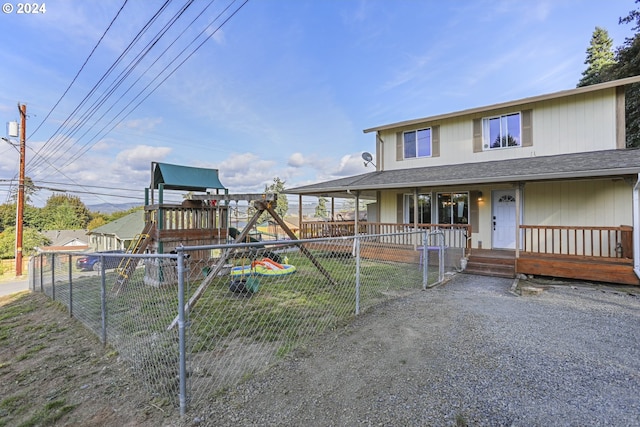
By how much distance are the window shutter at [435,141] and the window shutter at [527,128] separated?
280cm

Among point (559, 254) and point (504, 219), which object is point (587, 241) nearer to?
point (559, 254)

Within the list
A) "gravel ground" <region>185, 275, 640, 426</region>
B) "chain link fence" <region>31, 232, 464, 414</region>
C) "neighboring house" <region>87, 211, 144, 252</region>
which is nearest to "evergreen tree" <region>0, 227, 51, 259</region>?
"neighboring house" <region>87, 211, 144, 252</region>

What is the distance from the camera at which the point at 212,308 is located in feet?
18.3

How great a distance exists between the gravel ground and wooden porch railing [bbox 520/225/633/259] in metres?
3.24

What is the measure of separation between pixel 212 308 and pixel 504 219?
9.57m

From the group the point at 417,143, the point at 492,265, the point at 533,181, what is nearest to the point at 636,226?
the point at 533,181

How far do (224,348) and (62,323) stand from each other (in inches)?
134

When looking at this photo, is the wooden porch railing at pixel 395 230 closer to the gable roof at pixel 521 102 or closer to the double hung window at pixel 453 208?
the double hung window at pixel 453 208

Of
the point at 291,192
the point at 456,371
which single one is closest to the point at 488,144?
the point at 291,192

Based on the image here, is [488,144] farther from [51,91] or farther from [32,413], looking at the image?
[51,91]

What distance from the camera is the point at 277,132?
24922 mm

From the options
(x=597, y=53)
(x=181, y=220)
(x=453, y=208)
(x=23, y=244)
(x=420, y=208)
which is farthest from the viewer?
(x=23, y=244)

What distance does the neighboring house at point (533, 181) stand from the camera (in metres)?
7.52

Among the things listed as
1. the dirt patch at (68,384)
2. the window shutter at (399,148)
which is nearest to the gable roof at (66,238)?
the dirt patch at (68,384)
